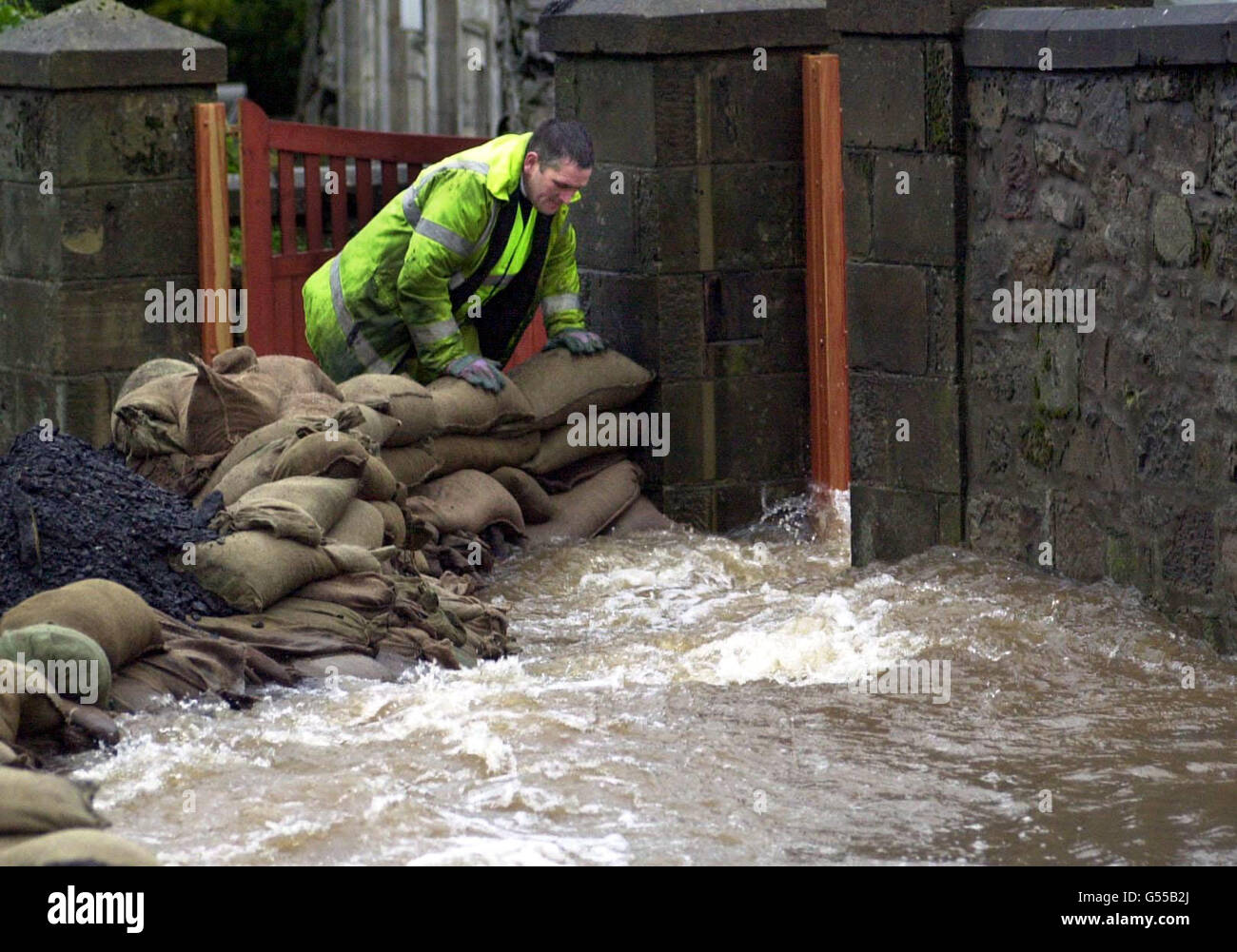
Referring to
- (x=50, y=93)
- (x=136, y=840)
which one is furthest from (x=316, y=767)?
(x=50, y=93)

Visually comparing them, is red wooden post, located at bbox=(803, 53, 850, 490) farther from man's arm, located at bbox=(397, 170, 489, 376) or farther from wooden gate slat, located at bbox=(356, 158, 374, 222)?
wooden gate slat, located at bbox=(356, 158, 374, 222)

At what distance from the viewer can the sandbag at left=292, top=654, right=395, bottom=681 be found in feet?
20.4

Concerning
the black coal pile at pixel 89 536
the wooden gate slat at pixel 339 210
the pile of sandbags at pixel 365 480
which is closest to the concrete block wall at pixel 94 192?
the wooden gate slat at pixel 339 210

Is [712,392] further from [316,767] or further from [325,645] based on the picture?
[316,767]

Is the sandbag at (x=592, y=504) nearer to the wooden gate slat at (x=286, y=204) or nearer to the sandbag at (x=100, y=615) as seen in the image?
the wooden gate slat at (x=286, y=204)

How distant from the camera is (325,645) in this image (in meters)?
6.32

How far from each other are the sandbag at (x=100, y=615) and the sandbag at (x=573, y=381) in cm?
299

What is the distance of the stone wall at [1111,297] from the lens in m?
6.34

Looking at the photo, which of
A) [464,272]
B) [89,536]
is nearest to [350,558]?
[89,536]

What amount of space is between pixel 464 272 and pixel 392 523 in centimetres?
137

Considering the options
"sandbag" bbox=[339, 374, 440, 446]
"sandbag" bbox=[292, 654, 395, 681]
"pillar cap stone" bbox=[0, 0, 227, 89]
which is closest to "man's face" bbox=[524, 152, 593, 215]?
"sandbag" bbox=[339, 374, 440, 446]

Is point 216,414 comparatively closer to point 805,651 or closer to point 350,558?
point 350,558

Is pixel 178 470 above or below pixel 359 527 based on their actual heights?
above

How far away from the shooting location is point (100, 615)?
18.8ft
